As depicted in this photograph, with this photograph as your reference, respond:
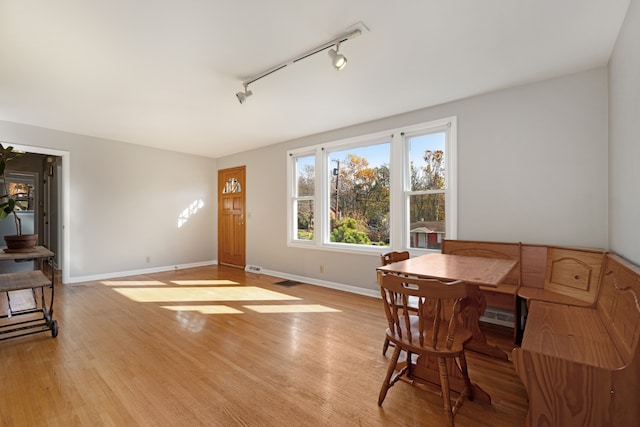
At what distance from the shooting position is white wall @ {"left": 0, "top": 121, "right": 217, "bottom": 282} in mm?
4848

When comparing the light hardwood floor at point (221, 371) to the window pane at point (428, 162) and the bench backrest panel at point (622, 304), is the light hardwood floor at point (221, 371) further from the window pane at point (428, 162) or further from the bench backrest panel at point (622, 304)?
the window pane at point (428, 162)

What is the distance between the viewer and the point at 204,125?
4.42 metres

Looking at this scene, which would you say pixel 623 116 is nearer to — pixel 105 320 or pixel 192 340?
pixel 192 340

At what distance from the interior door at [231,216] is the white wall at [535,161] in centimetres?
373

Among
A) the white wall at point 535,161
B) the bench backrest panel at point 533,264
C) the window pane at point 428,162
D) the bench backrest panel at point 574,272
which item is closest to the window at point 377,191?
the window pane at point 428,162

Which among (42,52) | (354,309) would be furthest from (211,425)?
(42,52)

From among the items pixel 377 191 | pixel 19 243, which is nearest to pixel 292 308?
pixel 377 191

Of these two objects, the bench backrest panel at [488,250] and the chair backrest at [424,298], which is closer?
the chair backrest at [424,298]

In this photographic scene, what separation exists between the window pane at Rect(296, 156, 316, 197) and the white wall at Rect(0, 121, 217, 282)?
8.75 ft

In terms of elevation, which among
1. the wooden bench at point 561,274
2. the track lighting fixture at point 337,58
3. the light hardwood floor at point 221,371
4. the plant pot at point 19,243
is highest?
the track lighting fixture at point 337,58

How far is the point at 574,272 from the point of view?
2.44 meters

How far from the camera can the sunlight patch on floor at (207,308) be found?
3.46 meters

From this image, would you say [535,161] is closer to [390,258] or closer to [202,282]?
[390,258]

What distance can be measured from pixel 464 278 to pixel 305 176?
3783 mm
